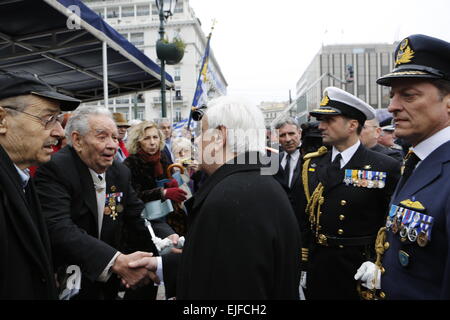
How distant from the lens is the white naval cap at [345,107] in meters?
3.34

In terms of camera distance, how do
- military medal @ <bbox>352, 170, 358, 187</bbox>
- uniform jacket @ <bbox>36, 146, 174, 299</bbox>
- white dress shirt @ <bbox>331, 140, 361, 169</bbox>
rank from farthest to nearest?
white dress shirt @ <bbox>331, 140, 361, 169</bbox> < military medal @ <bbox>352, 170, 358, 187</bbox> < uniform jacket @ <bbox>36, 146, 174, 299</bbox>

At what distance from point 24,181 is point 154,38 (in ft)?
247

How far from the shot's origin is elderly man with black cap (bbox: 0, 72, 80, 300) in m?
1.66

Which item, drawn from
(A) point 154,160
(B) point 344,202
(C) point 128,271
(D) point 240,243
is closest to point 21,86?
(C) point 128,271

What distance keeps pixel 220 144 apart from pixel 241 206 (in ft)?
1.30

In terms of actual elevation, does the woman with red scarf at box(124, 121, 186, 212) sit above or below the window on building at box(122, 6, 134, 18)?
below

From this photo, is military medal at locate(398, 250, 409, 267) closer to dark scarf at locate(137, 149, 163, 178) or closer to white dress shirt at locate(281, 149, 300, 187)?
dark scarf at locate(137, 149, 163, 178)

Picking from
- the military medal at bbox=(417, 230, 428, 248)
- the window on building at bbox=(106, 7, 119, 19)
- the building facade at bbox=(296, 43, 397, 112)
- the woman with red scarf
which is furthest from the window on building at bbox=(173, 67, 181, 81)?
the military medal at bbox=(417, 230, 428, 248)

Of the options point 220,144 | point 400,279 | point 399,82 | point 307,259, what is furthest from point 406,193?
point 307,259

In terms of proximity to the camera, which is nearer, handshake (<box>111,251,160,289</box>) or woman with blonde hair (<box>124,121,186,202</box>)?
handshake (<box>111,251,160,289</box>)

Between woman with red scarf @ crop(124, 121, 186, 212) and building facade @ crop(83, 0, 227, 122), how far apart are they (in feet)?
200

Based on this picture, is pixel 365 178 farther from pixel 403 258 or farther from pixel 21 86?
pixel 21 86

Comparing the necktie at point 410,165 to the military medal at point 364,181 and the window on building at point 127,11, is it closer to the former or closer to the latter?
the military medal at point 364,181

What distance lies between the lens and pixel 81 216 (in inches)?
104
